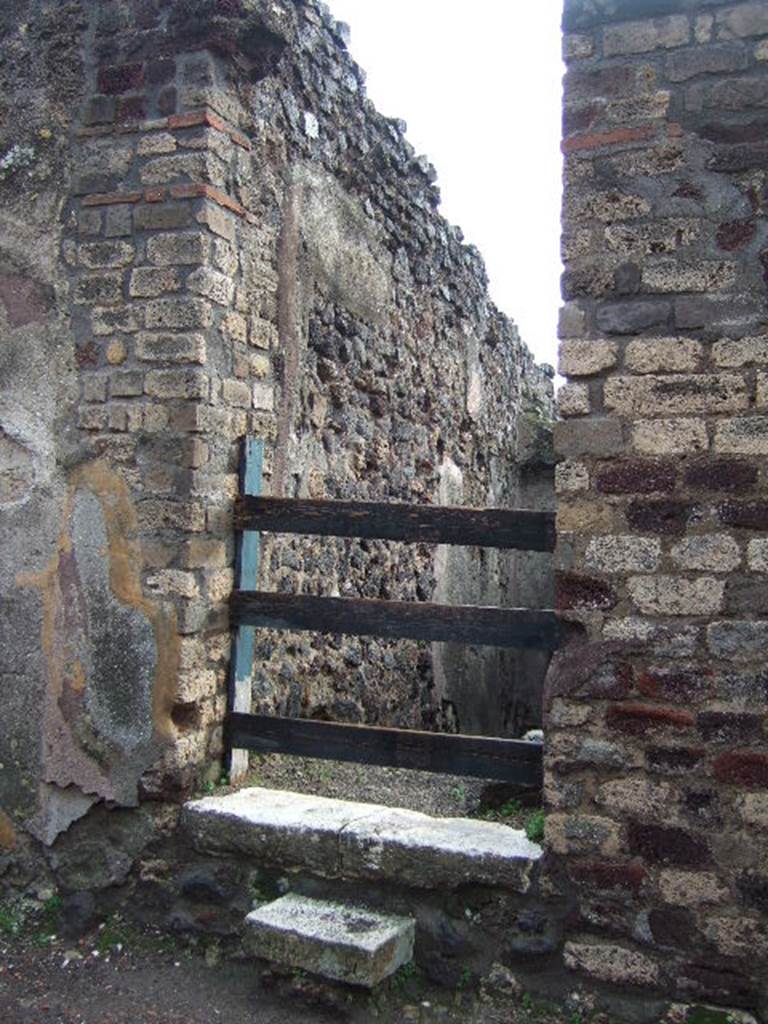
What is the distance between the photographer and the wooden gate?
10.5 feet

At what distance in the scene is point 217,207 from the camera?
3555mm

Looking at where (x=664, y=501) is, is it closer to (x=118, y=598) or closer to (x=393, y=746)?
(x=393, y=746)

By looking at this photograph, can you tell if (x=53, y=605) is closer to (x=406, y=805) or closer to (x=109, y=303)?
(x=109, y=303)

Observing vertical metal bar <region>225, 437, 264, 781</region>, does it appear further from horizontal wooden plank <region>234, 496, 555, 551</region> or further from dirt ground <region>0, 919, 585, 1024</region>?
dirt ground <region>0, 919, 585, 1024</region>

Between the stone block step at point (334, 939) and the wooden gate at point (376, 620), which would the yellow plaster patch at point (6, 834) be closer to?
the wooden gate at point (376, 620)

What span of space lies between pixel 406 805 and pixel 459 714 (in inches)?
108

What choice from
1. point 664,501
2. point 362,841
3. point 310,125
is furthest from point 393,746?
point 310,125

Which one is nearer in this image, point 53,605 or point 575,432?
point 575,432

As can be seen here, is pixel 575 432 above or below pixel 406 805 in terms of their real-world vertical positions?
above

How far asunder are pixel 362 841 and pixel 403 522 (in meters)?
1.02

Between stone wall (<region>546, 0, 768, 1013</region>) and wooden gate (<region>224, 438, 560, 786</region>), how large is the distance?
293mm

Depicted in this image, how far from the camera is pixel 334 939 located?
9.52 ft

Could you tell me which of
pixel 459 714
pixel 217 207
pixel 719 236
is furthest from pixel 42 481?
pixel 459 714

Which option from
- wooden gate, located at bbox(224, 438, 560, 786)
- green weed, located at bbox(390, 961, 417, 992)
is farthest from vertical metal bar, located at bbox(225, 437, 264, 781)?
green weed, located at bbox(390, 961, 417, 992)
